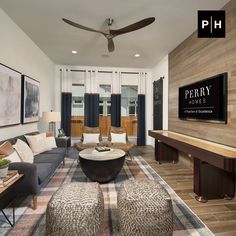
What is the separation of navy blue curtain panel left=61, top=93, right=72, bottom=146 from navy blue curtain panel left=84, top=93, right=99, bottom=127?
0.58 metres

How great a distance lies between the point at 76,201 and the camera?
68.8 inches

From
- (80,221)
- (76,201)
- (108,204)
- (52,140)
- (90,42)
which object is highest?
(90,42)

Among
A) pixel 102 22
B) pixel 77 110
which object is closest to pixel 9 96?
pixel 102 22

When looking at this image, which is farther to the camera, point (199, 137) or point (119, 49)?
point (119, 49)

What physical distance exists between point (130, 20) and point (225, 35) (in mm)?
1599

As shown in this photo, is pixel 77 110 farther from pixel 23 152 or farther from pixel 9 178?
pixel 9 178

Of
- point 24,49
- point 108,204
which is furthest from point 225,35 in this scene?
point 24,49

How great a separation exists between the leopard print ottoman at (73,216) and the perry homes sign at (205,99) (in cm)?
239

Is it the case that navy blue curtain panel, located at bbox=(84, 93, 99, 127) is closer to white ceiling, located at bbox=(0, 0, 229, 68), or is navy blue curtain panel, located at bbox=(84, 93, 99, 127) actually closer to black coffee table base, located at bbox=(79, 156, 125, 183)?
white ceiling, located at bbox=(0, 0, 229, 68)

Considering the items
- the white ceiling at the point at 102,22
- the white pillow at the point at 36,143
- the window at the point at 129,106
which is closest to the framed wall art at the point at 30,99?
the white pillow at the point at 36,143

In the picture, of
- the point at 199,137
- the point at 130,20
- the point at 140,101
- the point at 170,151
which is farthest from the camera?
the point at 140,101

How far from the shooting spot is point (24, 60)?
12.7 ft

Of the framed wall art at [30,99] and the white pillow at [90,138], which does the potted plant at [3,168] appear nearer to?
the framed wall art at [30,99]

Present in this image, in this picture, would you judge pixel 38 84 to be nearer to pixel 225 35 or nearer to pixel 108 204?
pixel 108 204
